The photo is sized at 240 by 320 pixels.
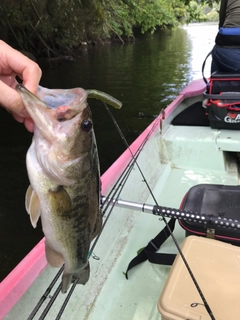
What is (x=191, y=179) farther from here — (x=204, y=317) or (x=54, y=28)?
(x=54, y=28)

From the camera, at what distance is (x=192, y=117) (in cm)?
543

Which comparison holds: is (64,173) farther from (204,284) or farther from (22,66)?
(204,284)

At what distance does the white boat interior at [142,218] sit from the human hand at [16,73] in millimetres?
982

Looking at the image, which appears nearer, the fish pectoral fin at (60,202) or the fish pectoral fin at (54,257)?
the fish pectoral fin at (60,202)

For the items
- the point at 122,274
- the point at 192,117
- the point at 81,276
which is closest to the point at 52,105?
the point at 81,276

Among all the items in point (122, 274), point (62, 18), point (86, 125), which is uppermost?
point (86, 125)

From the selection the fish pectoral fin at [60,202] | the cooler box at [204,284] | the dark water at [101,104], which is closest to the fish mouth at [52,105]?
the fish pectoral fin at [60,202]

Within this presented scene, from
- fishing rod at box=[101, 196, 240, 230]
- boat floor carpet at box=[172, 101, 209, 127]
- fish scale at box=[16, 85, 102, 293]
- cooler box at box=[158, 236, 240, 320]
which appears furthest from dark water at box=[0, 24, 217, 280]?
fish scale at box=[16, 85, 102, 293]

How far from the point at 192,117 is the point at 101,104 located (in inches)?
226

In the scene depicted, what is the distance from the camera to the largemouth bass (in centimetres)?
127

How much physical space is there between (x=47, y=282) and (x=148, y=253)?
90 centimetres

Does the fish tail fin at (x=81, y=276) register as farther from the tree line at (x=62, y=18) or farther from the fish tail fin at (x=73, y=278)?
the tree line at (x=62, y=18)

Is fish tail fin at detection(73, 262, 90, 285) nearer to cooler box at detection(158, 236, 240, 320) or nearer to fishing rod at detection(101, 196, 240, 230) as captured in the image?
cooler box at detection(158, 236, 240, 320)

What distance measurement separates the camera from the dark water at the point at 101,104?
195 inches
